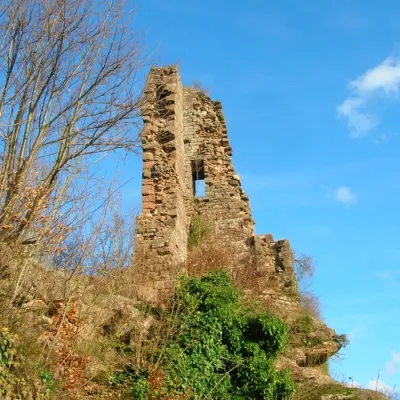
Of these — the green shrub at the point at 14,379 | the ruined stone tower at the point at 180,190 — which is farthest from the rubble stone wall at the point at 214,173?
the green shrub at the point at 14,379

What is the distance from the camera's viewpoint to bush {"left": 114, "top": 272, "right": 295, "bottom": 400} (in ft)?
25.2

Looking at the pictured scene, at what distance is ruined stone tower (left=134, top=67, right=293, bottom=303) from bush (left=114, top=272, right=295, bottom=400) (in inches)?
51.0

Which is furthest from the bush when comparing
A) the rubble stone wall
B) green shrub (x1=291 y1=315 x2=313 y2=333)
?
the rubble stone wall

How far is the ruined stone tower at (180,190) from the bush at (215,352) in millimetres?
1296

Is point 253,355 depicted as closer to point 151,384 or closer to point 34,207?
point 151,384

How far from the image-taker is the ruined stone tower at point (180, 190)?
11141 mm

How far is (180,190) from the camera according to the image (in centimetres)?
1275

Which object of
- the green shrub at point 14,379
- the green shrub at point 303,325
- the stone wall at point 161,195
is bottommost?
the green shrub at point 14,379

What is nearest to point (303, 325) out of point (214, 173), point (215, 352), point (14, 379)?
point (215, 352)

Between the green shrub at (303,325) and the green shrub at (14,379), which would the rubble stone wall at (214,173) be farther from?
the green shrub at (14,379)

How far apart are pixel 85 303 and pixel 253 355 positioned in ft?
8.59

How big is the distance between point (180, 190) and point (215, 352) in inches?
198

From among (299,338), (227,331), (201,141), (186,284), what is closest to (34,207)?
(186,284)

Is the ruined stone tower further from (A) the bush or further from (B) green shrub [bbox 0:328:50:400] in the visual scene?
(B) green shrub [bbox 0:328:50:400]
